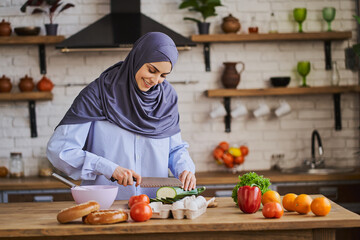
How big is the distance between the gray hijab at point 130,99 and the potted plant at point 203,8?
6.05 ft

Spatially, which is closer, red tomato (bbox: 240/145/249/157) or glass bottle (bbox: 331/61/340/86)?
red tomato (bbox: 240/145/249/157)

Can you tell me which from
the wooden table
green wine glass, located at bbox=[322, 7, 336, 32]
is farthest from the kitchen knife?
green wine glass, located at bbox=[322, 7, 336, 32]

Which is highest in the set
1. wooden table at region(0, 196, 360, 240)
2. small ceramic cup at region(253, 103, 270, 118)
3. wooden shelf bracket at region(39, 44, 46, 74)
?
wooden shelf bracket at region(39, 44, 46, 74)

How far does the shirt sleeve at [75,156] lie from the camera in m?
2.57

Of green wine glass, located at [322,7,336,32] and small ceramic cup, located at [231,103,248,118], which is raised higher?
green wine glass, located at [322,7,336,32]

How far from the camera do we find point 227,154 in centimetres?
461

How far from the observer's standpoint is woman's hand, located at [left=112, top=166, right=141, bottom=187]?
2.46 meters

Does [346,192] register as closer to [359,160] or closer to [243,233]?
[359,160]

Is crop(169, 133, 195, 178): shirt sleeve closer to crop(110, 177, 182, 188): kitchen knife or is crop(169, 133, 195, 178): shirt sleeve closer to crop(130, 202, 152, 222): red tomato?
crop(110, 177, 182, 188): kitchen knife

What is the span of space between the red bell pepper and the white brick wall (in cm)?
249

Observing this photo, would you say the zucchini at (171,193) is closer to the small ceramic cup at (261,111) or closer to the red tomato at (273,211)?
the red tomato at (273,211)

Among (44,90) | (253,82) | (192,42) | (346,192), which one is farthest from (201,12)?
(346,192)

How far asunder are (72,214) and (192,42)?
2.45 meters

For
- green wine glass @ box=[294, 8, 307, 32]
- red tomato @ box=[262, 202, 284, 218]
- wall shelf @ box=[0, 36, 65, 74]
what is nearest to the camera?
red tomato @ box=[262, 202, 284, 218]
